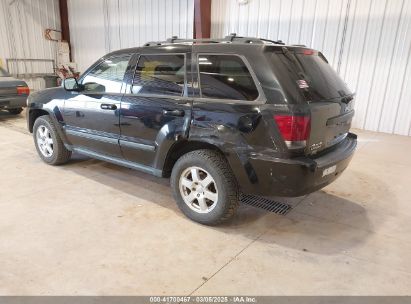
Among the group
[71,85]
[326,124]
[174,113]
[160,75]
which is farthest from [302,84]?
[71,85]

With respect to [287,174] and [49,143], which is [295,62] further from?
[49,143]

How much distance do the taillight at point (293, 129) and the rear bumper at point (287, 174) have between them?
138 millimetres

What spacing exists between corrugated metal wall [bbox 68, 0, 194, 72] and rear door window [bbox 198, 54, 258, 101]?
7.04 m

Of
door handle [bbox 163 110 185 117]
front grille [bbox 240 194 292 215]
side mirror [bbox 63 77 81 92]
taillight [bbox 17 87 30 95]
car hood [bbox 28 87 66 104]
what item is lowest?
front grille [bbox 240 194 292 215]

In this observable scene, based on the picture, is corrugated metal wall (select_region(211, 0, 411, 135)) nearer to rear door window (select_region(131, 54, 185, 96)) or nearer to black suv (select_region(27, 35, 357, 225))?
black suv (select_region(27, 35, 357, 225))

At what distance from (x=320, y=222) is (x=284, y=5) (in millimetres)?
6187

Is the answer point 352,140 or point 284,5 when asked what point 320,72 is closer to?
point 352,140

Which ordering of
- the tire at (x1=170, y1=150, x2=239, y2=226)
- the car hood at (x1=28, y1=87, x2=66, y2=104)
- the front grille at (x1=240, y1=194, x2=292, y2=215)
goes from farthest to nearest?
the car hood at (x1=28, y1=87, x2=66, y2=104)
the front grille at (x1=240, y1=194, x2=292, y2=215)
the tire at (x1=170, y1=150, x2=239, y2=226)

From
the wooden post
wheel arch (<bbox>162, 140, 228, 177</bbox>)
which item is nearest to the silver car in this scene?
the wooden post

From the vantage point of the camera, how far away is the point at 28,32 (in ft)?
39.3

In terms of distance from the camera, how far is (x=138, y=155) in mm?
3459

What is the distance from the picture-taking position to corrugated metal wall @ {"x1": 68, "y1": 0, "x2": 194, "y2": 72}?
378 inches

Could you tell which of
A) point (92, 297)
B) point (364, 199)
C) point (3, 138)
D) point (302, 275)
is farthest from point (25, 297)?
point (3, 138)

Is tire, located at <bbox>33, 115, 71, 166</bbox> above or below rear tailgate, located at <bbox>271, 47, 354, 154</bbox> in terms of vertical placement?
below
